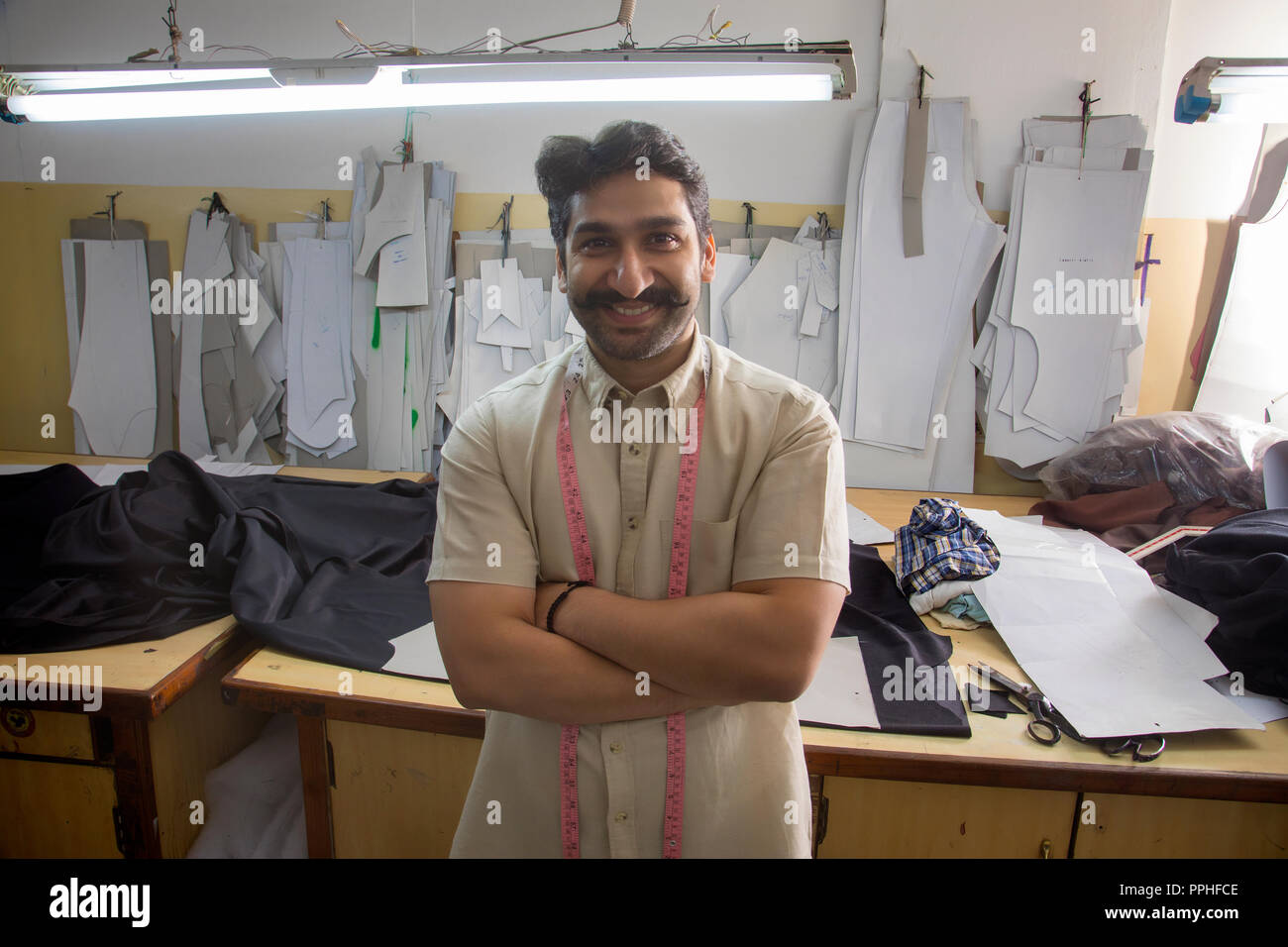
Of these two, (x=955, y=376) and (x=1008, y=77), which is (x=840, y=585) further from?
(x=1008, y=77)

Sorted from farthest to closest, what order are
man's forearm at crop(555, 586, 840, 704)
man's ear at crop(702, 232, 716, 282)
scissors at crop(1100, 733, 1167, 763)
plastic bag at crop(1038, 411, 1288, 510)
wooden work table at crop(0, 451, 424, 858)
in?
1. plastic bag at crop(1038, 411, 1288, 510)
2. wooden work table at crop(0, 451, 424, 858)
3. scissors at crop(1100, 733, 1167, 763)
4. man's ear at crop(702, 232, 716, 282)
5. man's forearm at crop(555, 586, 840, 704)

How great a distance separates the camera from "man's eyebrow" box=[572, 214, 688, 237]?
107 centimetres

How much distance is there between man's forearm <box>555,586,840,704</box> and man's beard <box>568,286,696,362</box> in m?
0.38

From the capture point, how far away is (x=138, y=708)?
1473mm

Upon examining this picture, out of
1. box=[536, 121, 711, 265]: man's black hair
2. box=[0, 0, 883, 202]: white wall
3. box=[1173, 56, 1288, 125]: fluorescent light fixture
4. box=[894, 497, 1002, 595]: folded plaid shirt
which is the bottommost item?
box=[894, 497, 1002, 595]: folded plaid shirt

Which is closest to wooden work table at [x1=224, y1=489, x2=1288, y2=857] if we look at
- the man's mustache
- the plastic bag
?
the man's mustache

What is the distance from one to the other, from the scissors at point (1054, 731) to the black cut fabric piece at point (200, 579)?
1.40 meters

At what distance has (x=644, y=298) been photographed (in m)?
1.06

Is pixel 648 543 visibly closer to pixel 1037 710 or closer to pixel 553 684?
pixel 553 684

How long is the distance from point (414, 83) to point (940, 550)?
1.87 m

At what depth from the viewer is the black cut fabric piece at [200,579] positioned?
1.67 metres

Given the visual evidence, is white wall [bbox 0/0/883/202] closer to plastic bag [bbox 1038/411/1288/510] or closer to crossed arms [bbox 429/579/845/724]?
plastic bag [bbox 1038/411/1288/510]
